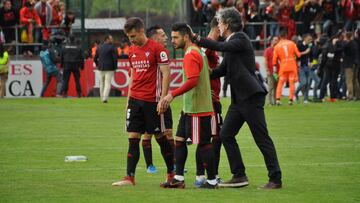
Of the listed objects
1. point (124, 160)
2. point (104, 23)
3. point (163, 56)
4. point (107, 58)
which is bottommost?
point (124, 160)

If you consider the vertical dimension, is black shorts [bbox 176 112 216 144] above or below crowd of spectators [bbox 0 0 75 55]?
below

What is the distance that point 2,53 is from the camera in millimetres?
34719

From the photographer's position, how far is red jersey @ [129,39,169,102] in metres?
12.4

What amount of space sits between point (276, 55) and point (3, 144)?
42.5 feet

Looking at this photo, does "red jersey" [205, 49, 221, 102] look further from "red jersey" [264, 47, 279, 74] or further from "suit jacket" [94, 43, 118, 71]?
"suit jacket" [94, 43, 118, 71]

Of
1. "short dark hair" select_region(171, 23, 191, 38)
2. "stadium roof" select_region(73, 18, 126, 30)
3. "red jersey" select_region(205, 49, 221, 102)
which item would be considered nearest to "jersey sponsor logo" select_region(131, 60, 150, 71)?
"red jersey" select_region(205, 49, 221, 102)

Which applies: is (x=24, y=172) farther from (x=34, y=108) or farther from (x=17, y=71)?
(x=17, y=71)

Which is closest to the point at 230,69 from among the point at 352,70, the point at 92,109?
the point at 92,109

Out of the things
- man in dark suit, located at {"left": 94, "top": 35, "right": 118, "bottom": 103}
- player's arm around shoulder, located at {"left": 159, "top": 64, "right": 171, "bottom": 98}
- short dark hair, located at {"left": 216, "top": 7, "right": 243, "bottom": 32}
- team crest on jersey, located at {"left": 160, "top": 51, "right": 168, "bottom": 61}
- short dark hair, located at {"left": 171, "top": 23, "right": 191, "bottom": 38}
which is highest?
short dark hair, located at {"left": 216, "top": 7, "right": 243, "bottom": 32}

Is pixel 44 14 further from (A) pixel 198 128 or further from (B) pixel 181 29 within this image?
(A) pixel 198 128

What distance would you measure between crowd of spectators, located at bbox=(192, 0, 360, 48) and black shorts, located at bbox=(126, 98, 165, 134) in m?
24.5

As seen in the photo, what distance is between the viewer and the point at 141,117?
12430 mm

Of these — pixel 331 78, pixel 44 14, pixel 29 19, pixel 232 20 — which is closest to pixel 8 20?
pixel 29 19

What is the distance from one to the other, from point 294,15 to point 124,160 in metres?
23.5
